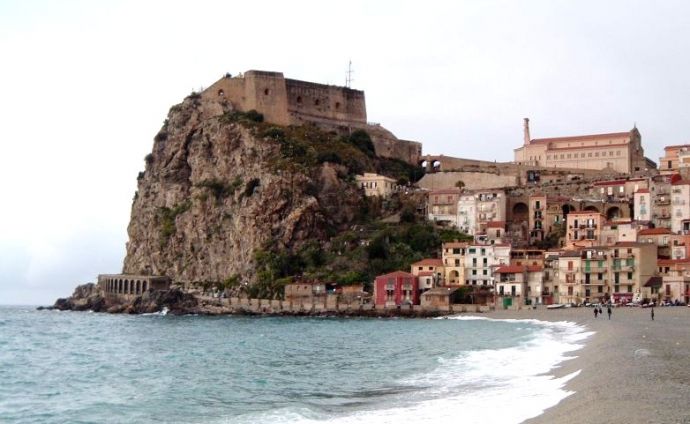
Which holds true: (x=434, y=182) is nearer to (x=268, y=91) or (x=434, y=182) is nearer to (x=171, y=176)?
(x=268, y=91)

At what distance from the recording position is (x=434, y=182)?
109 metres

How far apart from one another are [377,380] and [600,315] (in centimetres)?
3363

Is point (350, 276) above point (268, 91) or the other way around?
the other way around

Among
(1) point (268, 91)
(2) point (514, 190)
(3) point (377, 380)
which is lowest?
(3) point (377, 380)

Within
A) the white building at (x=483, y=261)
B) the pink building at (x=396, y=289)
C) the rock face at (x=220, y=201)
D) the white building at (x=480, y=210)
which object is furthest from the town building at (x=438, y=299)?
the rock face at (x=220, y=201)

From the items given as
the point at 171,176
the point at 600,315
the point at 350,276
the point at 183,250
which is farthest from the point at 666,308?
the point at 171,176

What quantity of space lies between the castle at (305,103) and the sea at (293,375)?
5364cm

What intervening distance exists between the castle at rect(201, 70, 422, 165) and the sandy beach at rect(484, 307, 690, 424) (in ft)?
247

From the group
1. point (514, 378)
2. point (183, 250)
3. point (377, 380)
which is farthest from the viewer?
point (183, 250)

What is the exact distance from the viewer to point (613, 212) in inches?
3625

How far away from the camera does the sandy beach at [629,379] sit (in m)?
17.7

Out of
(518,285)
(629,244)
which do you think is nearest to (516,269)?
(518,285)

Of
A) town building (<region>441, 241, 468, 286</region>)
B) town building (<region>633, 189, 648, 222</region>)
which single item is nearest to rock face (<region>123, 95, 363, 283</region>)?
town building (<region>441, 241, 468, 286</region>)

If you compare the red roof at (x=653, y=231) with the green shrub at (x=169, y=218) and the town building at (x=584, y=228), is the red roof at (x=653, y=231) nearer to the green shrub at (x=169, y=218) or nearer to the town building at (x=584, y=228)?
the town building at (x=584, y=228)
